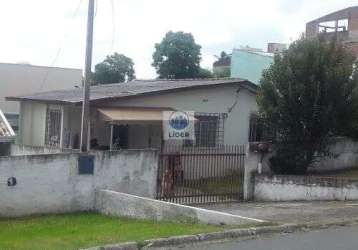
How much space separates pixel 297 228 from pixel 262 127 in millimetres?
11085

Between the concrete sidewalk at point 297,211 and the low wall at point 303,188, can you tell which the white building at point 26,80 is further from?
the concrete sidewalk at point 297,211

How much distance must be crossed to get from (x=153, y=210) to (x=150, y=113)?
7283 millimetres

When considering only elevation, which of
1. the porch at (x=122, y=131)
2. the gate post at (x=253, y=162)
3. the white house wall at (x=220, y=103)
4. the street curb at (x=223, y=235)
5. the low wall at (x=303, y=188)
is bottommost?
the street curb at (x=223, y=235)

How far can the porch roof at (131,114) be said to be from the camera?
60.1 feet

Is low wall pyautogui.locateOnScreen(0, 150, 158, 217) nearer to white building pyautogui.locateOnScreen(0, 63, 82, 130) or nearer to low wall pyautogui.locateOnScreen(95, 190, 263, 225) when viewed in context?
low wall pyautogui.locateOnScreen(95, 190, 263, 225)

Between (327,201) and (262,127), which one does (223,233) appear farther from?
(262,127)

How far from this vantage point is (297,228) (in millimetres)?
10844

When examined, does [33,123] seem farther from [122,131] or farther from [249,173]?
[249,173]

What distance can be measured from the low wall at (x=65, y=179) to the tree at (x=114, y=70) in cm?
2594

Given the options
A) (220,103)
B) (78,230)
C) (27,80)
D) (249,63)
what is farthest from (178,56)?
(78,230)

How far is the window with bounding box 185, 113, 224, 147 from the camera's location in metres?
20.7

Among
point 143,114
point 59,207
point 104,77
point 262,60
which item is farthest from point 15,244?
point 104,77

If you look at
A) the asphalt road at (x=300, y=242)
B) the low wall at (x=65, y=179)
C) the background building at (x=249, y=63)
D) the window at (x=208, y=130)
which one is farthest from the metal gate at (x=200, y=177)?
the background building at (x=249, y=63)

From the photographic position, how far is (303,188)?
16.2 m
